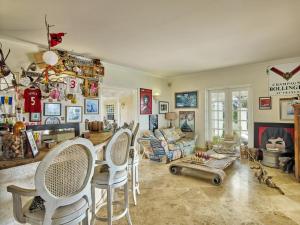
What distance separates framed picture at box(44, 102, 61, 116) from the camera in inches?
146

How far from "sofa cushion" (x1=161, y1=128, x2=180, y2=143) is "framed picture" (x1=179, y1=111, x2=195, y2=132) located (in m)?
0.65

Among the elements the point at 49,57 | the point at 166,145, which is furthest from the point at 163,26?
the point at 166,145

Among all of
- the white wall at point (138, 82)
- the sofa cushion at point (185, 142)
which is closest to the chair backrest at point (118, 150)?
the white wall at point (138, 82)

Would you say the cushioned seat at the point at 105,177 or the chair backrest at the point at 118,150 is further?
the cushioned seat at the point at 105,177

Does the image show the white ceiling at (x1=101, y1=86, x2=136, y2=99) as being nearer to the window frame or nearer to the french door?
the window frame

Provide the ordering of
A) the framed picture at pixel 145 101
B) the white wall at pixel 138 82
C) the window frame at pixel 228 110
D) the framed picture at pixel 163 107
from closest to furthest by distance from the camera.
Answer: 1. the white wall at pixel 138 82
2. the window frame at pixel 228 110
3. the framed picture at pixel 145 101
4. the framed picture at pixel 163 107

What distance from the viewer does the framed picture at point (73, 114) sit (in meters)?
4.08

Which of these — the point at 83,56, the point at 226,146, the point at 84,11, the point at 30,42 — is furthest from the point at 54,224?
the point at 226,146

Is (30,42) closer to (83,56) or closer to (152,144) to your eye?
(83,56)

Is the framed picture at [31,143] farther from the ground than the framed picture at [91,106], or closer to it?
closer to it

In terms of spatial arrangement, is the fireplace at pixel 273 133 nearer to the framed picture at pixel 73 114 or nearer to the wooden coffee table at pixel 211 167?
the wooden coffee table at pixel 211 167

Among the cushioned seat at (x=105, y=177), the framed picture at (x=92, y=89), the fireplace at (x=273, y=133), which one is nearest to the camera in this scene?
the cushioned seat at (x=105, y=177)

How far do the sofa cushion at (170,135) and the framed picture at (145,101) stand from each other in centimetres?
82

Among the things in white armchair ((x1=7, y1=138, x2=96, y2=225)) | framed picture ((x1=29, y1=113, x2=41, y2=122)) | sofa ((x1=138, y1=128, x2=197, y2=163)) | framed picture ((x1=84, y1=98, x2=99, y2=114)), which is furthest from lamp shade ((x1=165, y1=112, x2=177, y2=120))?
white armchair ((x1=7, y1=138, x2=96, y2=225))
